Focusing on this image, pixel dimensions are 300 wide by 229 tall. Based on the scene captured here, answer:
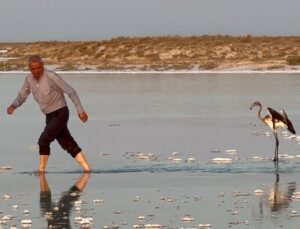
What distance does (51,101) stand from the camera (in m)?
13.2

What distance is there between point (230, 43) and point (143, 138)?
49.4m

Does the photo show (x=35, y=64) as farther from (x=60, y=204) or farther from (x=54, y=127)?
(x=60, y=204)

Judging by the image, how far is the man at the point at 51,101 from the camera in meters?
13.0

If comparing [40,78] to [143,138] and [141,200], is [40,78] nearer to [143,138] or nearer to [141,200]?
[141,200]

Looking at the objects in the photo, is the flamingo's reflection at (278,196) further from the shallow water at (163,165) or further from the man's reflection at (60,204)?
the man's reflection at (60,204)

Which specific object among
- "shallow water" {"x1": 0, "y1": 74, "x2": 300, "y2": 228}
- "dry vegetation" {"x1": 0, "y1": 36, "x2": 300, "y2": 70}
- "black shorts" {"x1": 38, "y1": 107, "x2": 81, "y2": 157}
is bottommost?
"dry vegetation" {"x1": 0, "y1": 36, "x2": 300, "y2": 70}

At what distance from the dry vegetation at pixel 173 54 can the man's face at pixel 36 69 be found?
38100 millimetres

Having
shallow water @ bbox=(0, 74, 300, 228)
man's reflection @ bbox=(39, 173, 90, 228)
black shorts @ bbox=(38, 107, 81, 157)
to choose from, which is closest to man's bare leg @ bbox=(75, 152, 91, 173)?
shallow water @ bbox=(0, 74, 300, 228)

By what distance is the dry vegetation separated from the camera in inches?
2149

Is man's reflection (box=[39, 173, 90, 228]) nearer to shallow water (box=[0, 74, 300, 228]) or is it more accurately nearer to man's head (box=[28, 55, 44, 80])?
shallow water (box=[0, 74, 300, 228])

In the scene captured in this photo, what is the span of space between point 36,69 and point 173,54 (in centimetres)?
5115

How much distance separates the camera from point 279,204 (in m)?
10.7

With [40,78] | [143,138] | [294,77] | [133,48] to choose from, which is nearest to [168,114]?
[143,138]

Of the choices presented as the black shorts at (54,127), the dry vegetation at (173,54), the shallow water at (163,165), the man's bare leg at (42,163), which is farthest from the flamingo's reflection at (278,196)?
the dry vegetation at (173,54)
